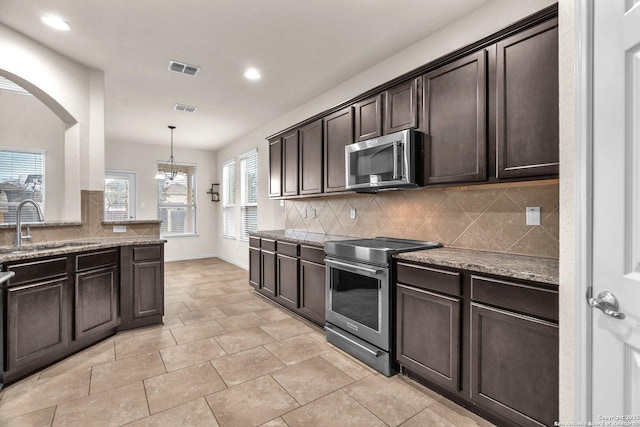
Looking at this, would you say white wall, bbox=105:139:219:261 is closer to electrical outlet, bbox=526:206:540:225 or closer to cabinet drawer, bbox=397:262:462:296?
cabinet drawer, bbox=397:262:462:296

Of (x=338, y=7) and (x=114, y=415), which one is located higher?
(x=338, y=7)

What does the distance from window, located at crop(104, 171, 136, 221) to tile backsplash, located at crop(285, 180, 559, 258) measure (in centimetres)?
547

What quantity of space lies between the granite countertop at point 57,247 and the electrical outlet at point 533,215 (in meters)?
3.42

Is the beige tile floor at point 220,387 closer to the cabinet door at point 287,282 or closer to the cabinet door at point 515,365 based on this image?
the cabinet door at point 515,365

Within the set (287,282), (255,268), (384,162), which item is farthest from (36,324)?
(384,162)

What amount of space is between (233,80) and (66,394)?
11.2 ft

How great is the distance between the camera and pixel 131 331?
324 cm

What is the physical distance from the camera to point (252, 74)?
3670 mm

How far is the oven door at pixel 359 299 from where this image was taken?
2377 millimetres

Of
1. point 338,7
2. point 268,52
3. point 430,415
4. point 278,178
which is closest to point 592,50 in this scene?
point 338,7

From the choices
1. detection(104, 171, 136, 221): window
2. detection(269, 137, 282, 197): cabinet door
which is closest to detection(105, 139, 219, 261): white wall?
detection(104, 171, 136, 221): window

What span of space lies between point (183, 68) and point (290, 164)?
1.67 meters

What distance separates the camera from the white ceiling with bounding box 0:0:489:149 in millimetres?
2449

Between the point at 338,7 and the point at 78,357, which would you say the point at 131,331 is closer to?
the point at 78,357
